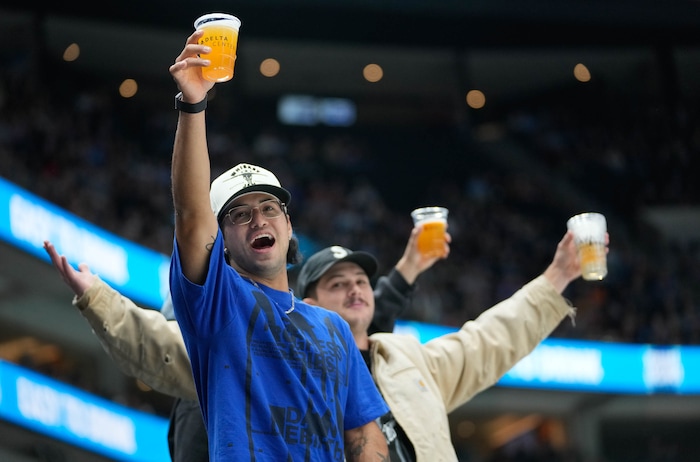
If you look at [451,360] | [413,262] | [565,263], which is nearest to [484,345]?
[451,360]

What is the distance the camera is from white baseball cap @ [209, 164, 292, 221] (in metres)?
2.74

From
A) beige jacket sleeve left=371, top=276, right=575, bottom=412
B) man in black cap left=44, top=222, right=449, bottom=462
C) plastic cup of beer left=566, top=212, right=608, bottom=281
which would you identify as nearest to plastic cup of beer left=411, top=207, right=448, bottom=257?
beige jacket sleeve left=371, top=276, right=575, bottom=412

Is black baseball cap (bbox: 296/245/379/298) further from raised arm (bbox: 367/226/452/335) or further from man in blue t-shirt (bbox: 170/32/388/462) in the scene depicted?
man in blue t-shirt (bbox: 170/32/388/462)

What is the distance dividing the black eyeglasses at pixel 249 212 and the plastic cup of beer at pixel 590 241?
145 centimetres

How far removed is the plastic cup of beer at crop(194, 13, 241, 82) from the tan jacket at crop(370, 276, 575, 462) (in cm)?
128

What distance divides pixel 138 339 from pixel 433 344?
1133 mm

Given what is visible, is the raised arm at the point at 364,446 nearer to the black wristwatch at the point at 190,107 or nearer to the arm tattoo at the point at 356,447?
the arm tattoo at the point at 356,447

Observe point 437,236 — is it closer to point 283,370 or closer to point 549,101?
point 283,370

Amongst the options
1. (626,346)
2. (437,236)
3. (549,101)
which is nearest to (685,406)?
(626,346)

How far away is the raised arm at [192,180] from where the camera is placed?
95.1 inches

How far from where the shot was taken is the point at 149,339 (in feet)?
10.3

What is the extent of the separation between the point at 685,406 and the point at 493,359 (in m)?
14.3

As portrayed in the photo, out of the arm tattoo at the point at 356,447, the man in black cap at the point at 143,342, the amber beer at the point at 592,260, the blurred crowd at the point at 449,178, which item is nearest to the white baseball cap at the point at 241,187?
the man in black cap at the point at 143,342

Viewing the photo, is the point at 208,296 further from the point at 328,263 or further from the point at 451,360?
the point at 451,360
